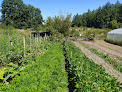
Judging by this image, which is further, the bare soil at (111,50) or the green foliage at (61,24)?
the green foliage at (61,24)

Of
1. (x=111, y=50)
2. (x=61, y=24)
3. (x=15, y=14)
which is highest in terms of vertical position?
(x=15, y=14)

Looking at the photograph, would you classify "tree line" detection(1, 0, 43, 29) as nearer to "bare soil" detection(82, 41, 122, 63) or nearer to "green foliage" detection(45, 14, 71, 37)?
"green foliage" detection(45, 14, 71, 37)

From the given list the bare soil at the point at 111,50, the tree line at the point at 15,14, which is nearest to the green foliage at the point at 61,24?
the bare soil at the point at 111,50

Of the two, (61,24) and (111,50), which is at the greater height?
(61,24)

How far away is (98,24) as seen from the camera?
224 feet

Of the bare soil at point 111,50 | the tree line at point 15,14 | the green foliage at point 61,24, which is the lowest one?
the bare soil at point 111,50

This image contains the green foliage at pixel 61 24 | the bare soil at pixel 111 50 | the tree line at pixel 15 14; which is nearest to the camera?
the bare soil at pixel 111 50

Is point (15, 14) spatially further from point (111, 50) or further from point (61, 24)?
point (111, 50)

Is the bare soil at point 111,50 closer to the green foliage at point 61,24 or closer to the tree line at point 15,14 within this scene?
the green foliage at point 61,24

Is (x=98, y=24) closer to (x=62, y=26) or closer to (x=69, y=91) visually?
(x=62, y=26)

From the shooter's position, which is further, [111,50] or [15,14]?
[15,14]

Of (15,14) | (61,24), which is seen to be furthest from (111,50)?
(15,14)

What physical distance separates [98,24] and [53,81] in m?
70.0

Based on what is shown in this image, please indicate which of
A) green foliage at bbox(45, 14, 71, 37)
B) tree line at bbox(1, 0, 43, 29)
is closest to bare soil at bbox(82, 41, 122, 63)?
green foliage at bbox(45, 14, 71, 37)
